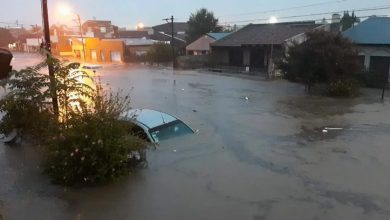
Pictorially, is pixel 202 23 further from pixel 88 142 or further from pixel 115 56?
pixel 88 142

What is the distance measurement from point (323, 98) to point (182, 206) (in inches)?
674

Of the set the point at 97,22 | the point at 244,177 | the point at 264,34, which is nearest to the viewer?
the point at 244,177

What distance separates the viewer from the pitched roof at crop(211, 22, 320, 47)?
36938 millimetres

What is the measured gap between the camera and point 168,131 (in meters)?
12.1

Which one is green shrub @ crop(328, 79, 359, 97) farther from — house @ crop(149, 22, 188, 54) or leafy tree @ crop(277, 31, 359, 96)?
house @ crop(149, 22, 188, 54)

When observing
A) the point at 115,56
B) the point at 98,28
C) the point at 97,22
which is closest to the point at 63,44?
the point at 98,28

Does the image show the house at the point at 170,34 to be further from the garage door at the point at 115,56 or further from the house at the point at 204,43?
the garage door at the point at 115,56

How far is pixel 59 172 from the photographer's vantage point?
29.5ft

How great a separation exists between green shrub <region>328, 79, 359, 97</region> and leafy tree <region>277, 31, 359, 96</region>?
18 centimetres

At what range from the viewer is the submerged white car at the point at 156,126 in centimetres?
1164

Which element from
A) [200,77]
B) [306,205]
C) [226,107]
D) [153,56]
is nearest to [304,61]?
[226,107]

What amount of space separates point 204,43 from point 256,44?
36.3ft

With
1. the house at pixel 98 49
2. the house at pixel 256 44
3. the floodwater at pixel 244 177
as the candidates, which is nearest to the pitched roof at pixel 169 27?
the house at pixel 98 49

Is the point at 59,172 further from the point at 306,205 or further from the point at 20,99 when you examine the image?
the point at 306,205
